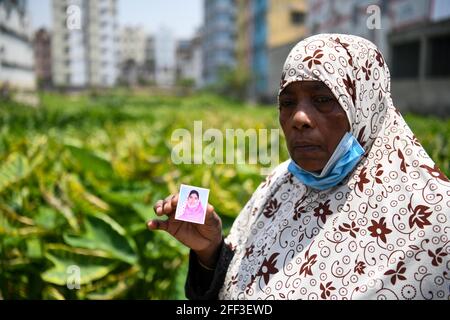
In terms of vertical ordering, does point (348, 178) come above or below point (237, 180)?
above

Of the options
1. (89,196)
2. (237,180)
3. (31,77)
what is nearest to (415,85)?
(237,180)

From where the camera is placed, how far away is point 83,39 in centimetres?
4419

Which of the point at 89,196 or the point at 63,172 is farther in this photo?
the point at 63,172

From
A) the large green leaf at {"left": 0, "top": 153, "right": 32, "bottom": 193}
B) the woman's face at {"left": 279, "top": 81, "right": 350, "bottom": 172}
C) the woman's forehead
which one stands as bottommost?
the large green leaf at {"left": 0, "top": 153, "right": 32, "bottom": 193}

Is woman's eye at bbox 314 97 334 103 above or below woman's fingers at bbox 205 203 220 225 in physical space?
above

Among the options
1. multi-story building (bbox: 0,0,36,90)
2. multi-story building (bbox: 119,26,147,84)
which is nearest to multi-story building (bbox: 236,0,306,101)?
multi-story building (bbox: 0,0,36,90)

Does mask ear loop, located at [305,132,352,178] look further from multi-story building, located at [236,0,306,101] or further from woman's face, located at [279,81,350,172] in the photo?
multi-story building, located at [236,0,306,101]

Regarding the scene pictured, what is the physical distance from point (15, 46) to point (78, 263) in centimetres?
1435

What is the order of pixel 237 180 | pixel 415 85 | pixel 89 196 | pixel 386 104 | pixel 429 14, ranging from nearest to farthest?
1. pixel 386 104
2. pixel 89 196
3. pixel 237 180
4. pixel 429 14
5. pixel 415 85

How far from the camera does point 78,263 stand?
7.69ft

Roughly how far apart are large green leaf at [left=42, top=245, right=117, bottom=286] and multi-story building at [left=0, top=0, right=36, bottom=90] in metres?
11.5

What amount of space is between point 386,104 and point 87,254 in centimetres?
158

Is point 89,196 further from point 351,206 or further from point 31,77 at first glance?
point 31,77

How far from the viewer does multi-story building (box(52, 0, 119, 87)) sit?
49691 millimetres
